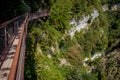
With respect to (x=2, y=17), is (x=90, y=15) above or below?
above

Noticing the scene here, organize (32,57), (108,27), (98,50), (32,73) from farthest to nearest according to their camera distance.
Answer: (108,27) < (98,50) < (32,57) < (32,73)

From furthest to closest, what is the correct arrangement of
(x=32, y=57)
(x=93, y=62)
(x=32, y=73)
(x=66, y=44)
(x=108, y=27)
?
(x=108, y=27)
(x=93, y=62)
(x=66, y=44)
(x=32, y=57)
(x=32, y=73)

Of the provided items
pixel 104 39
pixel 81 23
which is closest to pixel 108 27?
pixel 104 39

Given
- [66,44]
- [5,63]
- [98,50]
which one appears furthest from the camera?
[98,50]

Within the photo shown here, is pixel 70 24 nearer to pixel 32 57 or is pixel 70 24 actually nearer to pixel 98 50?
pixel 98 50

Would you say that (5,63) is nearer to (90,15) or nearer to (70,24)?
(70,24)

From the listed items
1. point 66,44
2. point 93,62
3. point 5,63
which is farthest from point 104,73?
point 5,63

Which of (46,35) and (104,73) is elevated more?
(46,35)

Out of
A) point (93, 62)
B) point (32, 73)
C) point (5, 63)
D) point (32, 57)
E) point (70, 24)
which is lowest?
point (5, 63)

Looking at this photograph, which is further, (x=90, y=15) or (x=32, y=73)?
(x=90, y=15)
